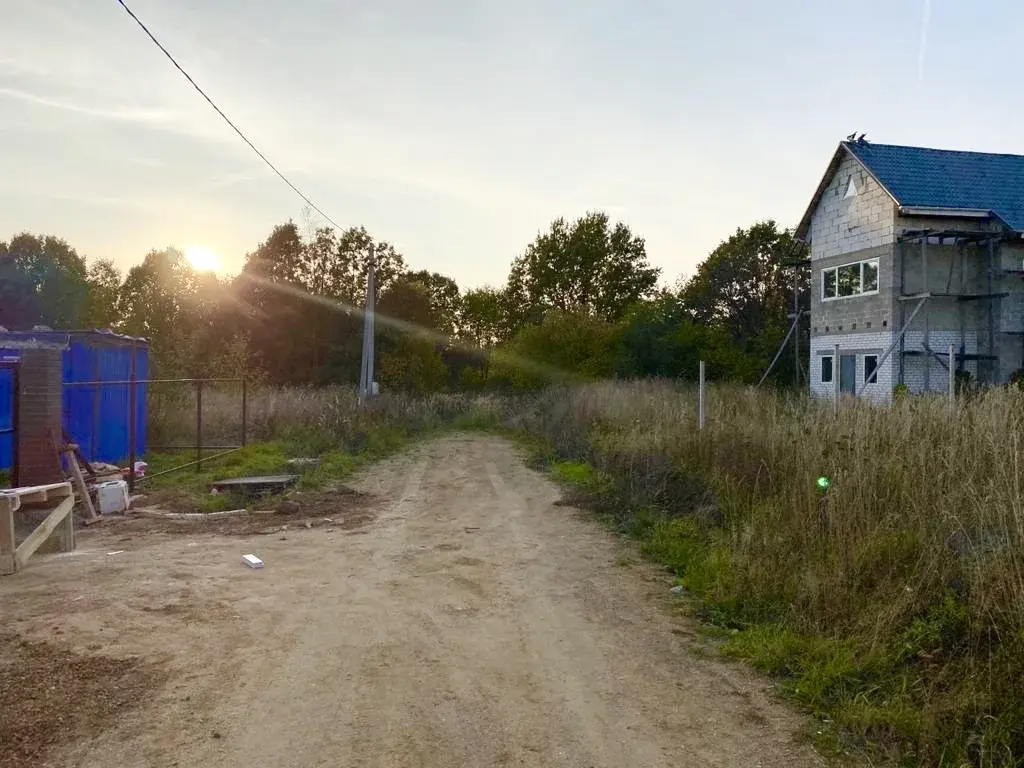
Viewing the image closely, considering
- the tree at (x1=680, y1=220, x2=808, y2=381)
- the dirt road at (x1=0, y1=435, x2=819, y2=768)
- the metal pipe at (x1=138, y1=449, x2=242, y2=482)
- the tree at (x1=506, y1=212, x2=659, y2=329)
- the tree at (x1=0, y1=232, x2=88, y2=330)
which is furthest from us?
the tree at (x1=506, y1=212, x2=659, y2=329)

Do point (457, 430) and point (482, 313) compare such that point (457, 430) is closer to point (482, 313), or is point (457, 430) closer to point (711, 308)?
point (711, 308)

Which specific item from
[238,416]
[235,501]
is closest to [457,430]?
[238,416]

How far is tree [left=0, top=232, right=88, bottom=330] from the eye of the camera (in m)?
40.1

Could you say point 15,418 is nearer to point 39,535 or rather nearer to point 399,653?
point 39,535

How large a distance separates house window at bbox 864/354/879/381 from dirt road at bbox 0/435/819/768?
20.1 m

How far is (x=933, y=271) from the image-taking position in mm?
24531

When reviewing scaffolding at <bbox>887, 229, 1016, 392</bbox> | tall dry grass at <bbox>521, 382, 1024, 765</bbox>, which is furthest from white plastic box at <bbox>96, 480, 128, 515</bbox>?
scaffolding at <bbox>887, 229, 1016, 392</bbox>

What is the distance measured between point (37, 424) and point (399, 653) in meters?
7.51

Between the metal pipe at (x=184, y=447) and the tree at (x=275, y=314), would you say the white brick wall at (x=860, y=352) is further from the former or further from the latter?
the tree at (x=275, y=314)

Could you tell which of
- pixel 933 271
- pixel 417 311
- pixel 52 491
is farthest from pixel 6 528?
pixel 417 311

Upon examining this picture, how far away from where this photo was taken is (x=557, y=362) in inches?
1272

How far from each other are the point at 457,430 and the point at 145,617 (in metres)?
20.0

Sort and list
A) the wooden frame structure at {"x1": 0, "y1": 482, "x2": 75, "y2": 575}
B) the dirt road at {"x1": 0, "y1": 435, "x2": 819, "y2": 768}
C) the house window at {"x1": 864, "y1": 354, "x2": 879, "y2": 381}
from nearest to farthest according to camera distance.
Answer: the dirt road at {"x1": 0, "y1": 435, "x2": 819, "y2": 768} → the wooden frame structure at {"x1": 0, "y1": 482, "x2": 75, "y2": 575} → the house window at {"x1": 864, "y1": 354, "x2": 879, "y2": 381}

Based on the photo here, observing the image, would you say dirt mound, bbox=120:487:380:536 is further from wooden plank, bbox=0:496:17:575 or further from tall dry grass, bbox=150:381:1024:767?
tall dry grass, bbox=150:381:1024:767
